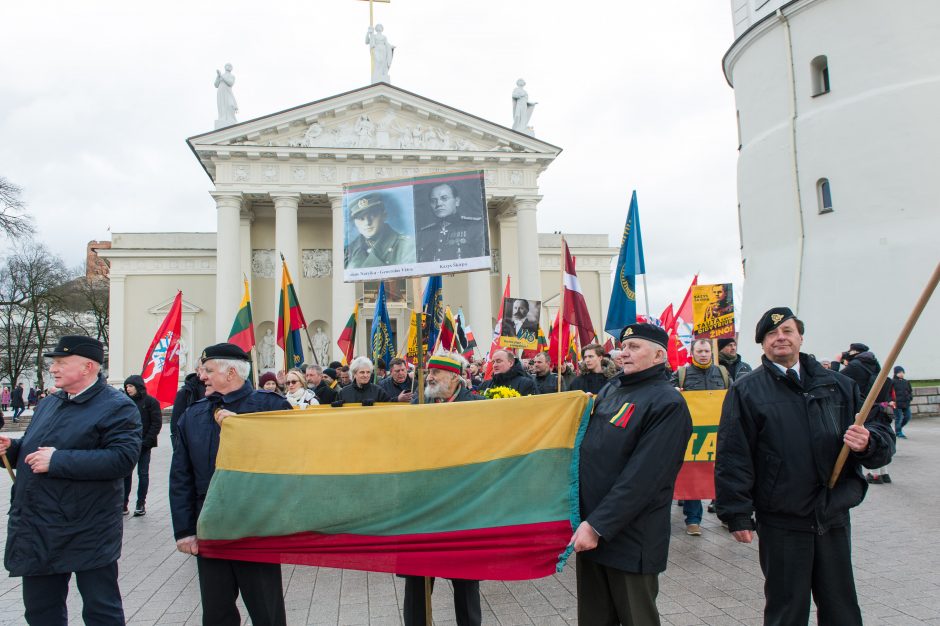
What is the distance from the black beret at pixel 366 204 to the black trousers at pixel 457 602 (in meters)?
3.63

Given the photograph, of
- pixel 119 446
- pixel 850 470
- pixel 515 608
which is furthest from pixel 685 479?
pixel 119 446

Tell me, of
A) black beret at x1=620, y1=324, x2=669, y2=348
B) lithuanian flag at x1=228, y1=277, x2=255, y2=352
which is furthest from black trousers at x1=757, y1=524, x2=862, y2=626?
lithuanian flag at x1=228, y1=277, x2=255, y2=352

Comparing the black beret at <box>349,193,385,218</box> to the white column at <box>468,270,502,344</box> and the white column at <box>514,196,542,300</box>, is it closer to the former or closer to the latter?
the white column at <box>468,270,502,344</box>

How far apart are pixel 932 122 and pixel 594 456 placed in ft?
76.1

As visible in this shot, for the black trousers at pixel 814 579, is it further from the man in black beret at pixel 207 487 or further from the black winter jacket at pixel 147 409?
the black winter jacket at pixel 147 409

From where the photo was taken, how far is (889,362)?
10.5ft

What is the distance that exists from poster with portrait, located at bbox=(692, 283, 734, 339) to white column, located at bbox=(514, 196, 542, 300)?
20.8 m

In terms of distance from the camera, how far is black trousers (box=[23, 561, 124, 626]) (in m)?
3.83

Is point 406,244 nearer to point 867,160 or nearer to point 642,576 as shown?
point 642,576

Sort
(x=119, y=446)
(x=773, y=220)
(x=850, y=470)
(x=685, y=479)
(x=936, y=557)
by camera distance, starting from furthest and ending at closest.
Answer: (x=773, y=220), (x=685, y=479), (x=936, y=557), (x=119, y=446), (x=850, y=470)

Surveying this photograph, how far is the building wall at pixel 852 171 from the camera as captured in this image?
827 inches

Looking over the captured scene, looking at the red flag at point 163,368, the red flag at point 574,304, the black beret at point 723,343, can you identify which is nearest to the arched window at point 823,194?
the black beret at point 723,343

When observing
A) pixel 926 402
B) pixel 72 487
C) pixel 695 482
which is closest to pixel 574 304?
pixel 695 482

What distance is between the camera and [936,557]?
6062mm
